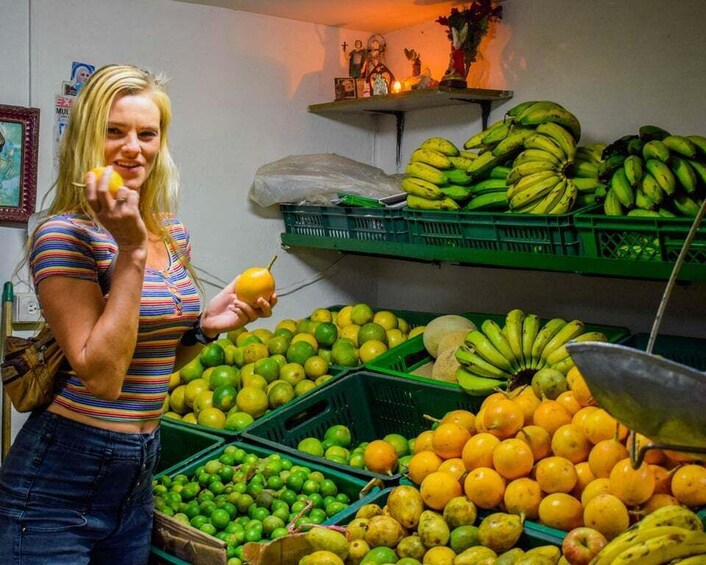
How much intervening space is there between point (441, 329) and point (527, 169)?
2.36ft

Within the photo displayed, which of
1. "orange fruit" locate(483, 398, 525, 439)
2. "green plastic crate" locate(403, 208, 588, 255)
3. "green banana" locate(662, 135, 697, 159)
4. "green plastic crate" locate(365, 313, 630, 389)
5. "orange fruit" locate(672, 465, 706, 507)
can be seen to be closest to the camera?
"orange fruit" locate(672, 465, 706, 507)

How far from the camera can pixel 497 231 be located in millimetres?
2629

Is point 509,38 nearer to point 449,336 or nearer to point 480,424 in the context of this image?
point 449,336

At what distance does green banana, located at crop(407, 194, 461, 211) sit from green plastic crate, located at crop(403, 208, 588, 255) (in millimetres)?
22

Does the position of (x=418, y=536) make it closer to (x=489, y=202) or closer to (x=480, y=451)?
(x=480, y=451)

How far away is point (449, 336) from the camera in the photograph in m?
2.91

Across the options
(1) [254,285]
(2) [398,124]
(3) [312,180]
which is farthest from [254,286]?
(2) [398,124]

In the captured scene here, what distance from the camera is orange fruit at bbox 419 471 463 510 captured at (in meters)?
1.95

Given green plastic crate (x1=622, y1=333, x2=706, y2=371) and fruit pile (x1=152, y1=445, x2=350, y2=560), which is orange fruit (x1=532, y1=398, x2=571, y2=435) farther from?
green plastic crate (x1=622, y1=333, x2=706, y2=371)

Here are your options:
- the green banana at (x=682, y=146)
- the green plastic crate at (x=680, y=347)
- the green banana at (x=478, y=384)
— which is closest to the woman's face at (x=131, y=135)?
the green banana at (x=478, y=384)

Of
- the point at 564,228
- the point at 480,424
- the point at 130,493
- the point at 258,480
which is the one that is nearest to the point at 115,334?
the point at 130,493

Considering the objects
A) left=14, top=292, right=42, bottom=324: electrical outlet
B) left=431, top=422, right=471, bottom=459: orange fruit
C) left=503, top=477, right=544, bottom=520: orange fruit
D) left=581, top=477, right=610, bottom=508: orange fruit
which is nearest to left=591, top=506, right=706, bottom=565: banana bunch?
left=581, top=477, right=610, bottom=508: orange fruit

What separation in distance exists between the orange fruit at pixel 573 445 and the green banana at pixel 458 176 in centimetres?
115

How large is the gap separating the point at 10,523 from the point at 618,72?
239 centimetres
